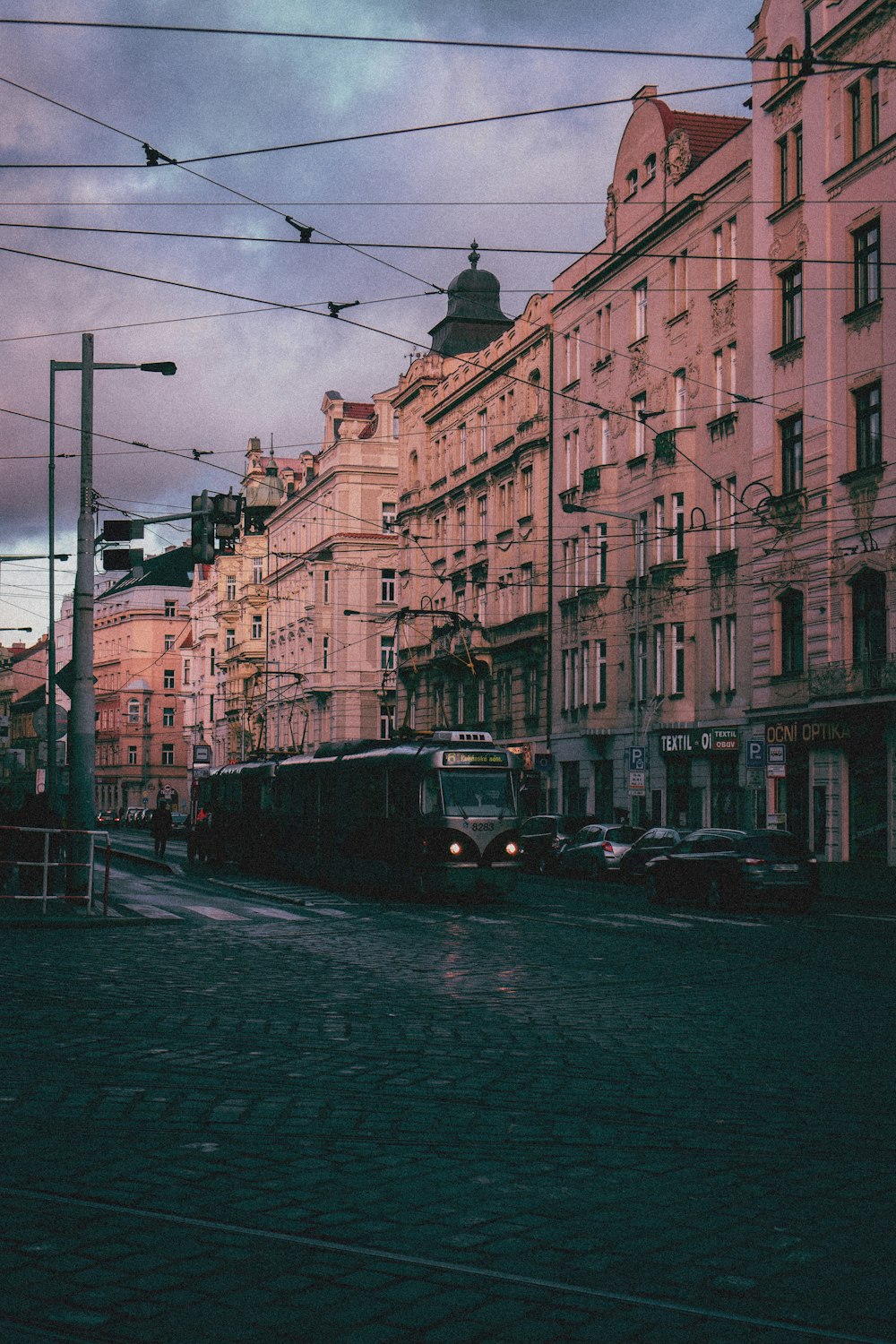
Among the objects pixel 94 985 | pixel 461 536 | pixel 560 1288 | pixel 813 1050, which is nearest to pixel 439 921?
pixel 94 985

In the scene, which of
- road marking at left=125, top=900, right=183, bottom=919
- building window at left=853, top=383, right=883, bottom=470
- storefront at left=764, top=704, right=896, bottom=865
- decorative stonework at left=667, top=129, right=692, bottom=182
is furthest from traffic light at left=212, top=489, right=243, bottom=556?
decorative stonework at left=667, top=129, right=692, bottom=182

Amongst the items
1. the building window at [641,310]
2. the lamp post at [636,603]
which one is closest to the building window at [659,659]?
the lamp post at [636,603]

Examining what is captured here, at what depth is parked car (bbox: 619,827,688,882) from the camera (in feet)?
115

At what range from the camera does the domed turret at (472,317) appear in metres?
71.7

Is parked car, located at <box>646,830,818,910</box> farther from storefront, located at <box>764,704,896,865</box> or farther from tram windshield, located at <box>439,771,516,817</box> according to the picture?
storefront, located at <box>764,704,896,865</box>

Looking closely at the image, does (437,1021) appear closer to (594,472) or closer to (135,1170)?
(135,1170)

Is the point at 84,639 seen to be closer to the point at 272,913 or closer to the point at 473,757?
the point at 272,913

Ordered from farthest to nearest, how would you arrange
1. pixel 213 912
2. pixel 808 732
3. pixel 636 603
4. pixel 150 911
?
pixel 636 603 → pixel 808 732 → pixel 213 912 → pixel 150 911

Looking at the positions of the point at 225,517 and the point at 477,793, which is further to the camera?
the point at 477,793

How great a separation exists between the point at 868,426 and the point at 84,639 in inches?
770

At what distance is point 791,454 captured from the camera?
39125 mm

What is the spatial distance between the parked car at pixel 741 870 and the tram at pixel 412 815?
10.0 feet

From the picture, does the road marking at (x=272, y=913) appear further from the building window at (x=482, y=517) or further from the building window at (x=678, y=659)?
the building window at (x=482, y=517)

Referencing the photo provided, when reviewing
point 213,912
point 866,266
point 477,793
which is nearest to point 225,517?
point 213,912
